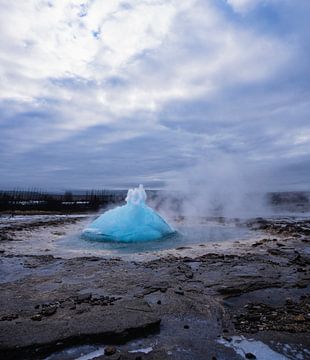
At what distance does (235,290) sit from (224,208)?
3143 centimetres

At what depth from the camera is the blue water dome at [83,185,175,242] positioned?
13000mm

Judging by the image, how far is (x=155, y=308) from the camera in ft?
16.1

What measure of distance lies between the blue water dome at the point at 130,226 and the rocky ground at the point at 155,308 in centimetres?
424

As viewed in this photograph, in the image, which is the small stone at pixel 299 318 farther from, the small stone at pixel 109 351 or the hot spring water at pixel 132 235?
the hot spring water at pixel 132 235

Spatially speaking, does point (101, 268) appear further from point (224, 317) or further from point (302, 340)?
point (302, 340)

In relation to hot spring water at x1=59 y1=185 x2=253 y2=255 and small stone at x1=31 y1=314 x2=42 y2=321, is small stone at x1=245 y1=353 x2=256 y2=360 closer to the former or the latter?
small stone at x1=31 y1=314 x2=42 y2=321

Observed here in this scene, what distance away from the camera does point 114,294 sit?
561 centimetres

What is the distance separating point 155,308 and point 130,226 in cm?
862

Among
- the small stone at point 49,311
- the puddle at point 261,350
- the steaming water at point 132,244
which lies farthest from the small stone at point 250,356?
the steaming water at point 132,244

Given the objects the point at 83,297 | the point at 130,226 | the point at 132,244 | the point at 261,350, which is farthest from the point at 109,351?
the point at 130,226

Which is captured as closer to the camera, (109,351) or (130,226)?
(109,351)

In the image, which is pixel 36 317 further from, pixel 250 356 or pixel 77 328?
pixel 250 356

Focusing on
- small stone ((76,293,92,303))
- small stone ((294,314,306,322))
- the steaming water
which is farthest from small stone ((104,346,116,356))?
the steaming water

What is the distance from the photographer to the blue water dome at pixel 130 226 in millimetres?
13000
